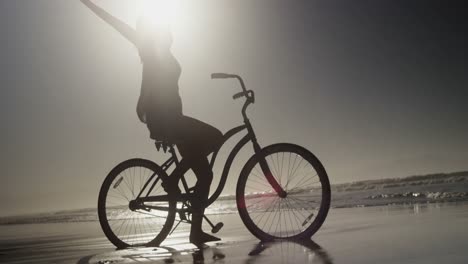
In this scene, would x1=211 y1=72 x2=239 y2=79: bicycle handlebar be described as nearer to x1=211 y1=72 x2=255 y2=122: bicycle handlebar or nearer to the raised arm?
x1=211 y1=72 x2=255 y2=122: bicycle handlebar

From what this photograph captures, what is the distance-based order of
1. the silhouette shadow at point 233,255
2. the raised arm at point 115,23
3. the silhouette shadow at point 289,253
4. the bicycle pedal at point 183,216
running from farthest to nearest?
the raised arm at point 115,23
the bicycle pedal at point 183,216
the silhouette shadow at point 233,255
the silhouette shadow at point 289,253

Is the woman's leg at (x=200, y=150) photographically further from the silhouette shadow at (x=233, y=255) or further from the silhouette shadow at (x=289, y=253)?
the silhouette shadow at (x=289, y=253)

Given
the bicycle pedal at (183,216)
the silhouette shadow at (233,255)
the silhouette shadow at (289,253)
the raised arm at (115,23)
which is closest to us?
the silhouette shadow at (289,253)

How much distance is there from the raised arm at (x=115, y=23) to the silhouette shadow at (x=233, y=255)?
103 inches

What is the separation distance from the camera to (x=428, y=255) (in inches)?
142

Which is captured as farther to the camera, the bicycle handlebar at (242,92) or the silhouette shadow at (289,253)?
the bicycle handlebar at (242,92)

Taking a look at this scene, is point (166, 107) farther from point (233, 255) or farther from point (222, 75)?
point (233, 255)

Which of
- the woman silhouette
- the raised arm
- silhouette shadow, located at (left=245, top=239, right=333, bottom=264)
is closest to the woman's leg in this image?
the woman silhouette

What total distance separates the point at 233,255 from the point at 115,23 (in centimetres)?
331

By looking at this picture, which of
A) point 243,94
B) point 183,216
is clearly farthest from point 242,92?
point 183,216

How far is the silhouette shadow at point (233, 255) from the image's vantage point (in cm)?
394

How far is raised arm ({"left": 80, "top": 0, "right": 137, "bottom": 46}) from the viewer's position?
600 centimetres

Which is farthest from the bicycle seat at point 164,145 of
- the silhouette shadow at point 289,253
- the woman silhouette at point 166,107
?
the silhouette shadow at point 289,253

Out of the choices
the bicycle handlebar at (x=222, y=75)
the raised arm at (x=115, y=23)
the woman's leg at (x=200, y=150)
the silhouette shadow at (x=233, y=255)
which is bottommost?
the silhouette shadow at (x=233, y=255)
